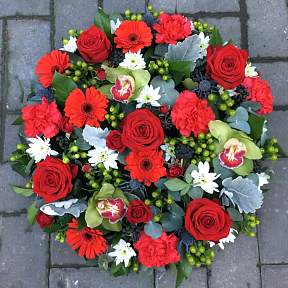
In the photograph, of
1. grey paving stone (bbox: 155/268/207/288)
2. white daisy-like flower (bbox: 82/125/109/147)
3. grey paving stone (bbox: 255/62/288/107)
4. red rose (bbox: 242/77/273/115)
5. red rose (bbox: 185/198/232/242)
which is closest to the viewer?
red rose (bbox: 185/198/232/242)

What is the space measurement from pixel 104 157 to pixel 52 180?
0.20m

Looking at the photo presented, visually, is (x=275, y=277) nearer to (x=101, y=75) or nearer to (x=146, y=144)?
(x=146, y=144)

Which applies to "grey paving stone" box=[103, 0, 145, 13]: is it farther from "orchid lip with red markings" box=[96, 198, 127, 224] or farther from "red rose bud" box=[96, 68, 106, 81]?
"orchid lip with red markings" box=[96, 198, 127, 224]

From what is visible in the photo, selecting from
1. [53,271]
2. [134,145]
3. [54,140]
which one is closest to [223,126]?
[134,145]

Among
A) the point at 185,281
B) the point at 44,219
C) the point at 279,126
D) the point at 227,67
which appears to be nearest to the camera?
the point at 227,67

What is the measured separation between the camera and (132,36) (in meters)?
1.88

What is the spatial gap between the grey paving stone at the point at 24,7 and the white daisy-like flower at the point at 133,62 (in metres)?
0.70

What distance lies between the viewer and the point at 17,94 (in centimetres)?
227

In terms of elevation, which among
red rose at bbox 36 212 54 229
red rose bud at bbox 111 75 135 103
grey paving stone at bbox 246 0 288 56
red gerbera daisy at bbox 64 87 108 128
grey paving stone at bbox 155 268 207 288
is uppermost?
grey paving stone at bbox 246 0 288 56

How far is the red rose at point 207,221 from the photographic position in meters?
1.67

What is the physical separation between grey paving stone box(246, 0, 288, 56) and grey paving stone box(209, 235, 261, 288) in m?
0.86

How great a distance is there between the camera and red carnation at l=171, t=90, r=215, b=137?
5.72ft

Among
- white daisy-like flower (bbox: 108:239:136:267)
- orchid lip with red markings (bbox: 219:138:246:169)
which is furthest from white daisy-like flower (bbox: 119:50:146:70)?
white daisy-like flower (bbox: 108:239:136:267)

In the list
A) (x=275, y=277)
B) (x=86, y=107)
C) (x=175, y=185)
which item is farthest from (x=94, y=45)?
(x=275, y=277)
